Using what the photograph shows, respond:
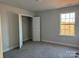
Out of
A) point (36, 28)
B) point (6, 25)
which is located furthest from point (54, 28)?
point (6, 25)

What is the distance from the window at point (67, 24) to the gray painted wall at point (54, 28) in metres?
0.24

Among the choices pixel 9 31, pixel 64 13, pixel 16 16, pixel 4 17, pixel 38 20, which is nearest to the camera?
pixel 4 17

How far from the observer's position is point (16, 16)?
206 inches

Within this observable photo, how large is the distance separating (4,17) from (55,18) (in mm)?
3192

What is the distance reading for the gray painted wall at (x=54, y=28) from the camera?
5.20m

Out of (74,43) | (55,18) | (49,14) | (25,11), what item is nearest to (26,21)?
(25,11)

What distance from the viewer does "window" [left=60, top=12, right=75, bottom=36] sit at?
5391 mm

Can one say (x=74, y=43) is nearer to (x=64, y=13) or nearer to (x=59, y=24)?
(x=59, y=24)

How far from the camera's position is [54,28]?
6.09 meters

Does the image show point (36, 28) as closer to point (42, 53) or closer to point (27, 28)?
point (27, 28)

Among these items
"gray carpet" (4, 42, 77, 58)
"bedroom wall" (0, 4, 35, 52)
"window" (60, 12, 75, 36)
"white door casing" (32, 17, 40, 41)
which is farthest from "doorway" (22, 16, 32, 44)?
"window" (60, 12, 75, 36)

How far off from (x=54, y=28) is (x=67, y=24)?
887 mm

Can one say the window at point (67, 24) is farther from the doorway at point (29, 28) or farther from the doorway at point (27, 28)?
the doorway at point (27, 28)

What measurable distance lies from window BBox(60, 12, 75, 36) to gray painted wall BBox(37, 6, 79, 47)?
0.24 meters
